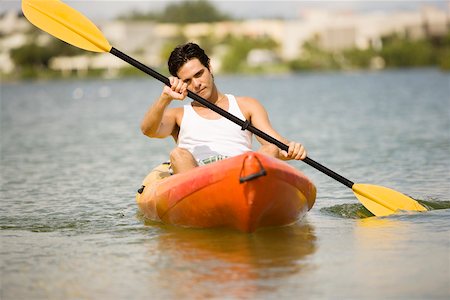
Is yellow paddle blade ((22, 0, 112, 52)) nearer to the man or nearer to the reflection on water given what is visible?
the man

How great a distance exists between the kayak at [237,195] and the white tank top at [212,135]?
0.35m

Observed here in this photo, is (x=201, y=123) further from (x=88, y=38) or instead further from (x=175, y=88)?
(x=88, y=38)

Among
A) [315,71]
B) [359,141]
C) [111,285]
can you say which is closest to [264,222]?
[111,285]

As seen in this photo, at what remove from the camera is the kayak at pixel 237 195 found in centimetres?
733

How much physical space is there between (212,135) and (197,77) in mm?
481

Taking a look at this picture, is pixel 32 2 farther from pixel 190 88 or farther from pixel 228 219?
pixel 228 219

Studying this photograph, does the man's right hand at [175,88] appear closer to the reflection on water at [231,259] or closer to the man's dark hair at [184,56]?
the man's dark hair at [184,56]

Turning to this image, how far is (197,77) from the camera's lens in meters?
8.21

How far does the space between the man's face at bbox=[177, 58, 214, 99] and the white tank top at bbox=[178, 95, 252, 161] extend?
0.74ft

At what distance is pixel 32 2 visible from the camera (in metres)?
9.54

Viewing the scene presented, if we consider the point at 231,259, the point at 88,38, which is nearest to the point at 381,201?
the point at 231,259

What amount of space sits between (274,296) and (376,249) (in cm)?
155

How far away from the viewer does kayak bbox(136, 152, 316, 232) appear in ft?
24.1

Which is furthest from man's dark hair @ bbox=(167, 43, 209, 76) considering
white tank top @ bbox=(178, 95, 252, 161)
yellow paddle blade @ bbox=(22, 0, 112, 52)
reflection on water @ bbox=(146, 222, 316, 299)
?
reflection on water @ bbox=(146, 222, 316, 299)
